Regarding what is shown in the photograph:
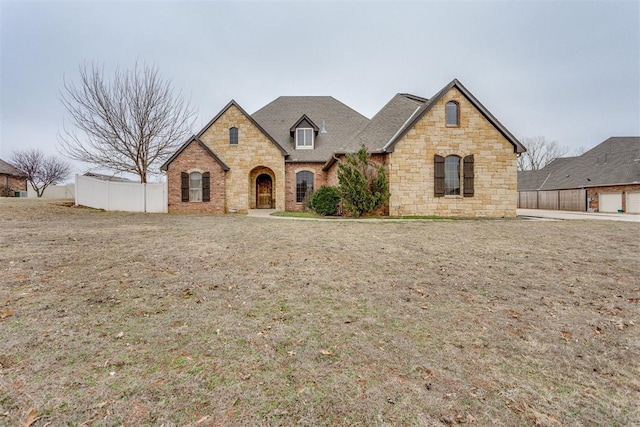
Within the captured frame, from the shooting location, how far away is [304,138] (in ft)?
66.1

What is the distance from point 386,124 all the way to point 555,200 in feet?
81.3

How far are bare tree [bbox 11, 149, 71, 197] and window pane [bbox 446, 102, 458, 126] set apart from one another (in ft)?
153

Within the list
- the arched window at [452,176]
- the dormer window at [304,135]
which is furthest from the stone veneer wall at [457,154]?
the dormer window at [304,135]

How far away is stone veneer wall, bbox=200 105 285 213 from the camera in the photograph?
18672 mm

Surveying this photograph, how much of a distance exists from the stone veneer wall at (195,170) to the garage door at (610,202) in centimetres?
3162

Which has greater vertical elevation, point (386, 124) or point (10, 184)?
point (386, 124)

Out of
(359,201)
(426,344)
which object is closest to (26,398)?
(426,344)

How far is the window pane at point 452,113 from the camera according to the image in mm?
14969

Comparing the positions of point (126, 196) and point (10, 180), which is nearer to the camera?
point (126, 196)

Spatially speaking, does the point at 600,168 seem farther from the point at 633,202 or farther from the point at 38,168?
the point at 38,168

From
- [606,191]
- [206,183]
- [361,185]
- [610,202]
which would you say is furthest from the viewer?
[606,191]

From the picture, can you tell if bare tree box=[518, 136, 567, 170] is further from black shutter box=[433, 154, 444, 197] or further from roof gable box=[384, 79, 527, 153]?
black shutter box=[433, 154, 444, 197]

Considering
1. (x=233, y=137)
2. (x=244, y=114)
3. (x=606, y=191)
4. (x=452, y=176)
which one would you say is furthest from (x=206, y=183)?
(x=606, y=191)

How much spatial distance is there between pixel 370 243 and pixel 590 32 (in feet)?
114
